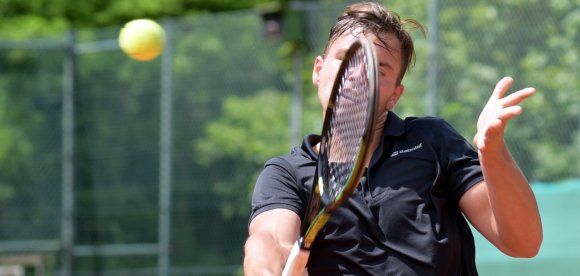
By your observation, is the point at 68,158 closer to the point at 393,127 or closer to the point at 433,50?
the point at 433,50

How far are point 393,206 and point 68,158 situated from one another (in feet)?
31.3

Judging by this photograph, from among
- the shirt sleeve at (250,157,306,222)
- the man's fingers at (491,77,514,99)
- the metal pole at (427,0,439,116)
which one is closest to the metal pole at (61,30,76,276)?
the metal pole at (427,0,439,116)

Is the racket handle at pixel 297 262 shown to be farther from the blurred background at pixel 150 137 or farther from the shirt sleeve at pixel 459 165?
the blurred background at pixel 150 137

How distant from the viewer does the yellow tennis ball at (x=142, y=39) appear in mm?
9102

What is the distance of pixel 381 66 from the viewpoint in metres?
3.02

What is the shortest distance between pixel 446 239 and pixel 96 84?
31.8 ft

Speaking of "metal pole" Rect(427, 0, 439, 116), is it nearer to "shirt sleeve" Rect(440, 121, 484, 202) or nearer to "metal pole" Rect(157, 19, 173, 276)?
"metal pole" Rect(157, 19, 173, 276)

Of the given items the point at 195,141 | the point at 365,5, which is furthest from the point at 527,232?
the point at 195,141

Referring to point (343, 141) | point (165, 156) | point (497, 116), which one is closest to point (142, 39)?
point (165, 156)

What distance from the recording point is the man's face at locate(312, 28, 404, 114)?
3025 mm

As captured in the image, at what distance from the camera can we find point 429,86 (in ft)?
29.1

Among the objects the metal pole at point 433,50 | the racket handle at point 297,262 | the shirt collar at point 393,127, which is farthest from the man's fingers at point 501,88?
the metal pole at point 433,50

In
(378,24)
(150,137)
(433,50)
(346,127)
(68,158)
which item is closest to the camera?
(346,127)

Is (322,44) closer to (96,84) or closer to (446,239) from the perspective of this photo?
(96,84)
